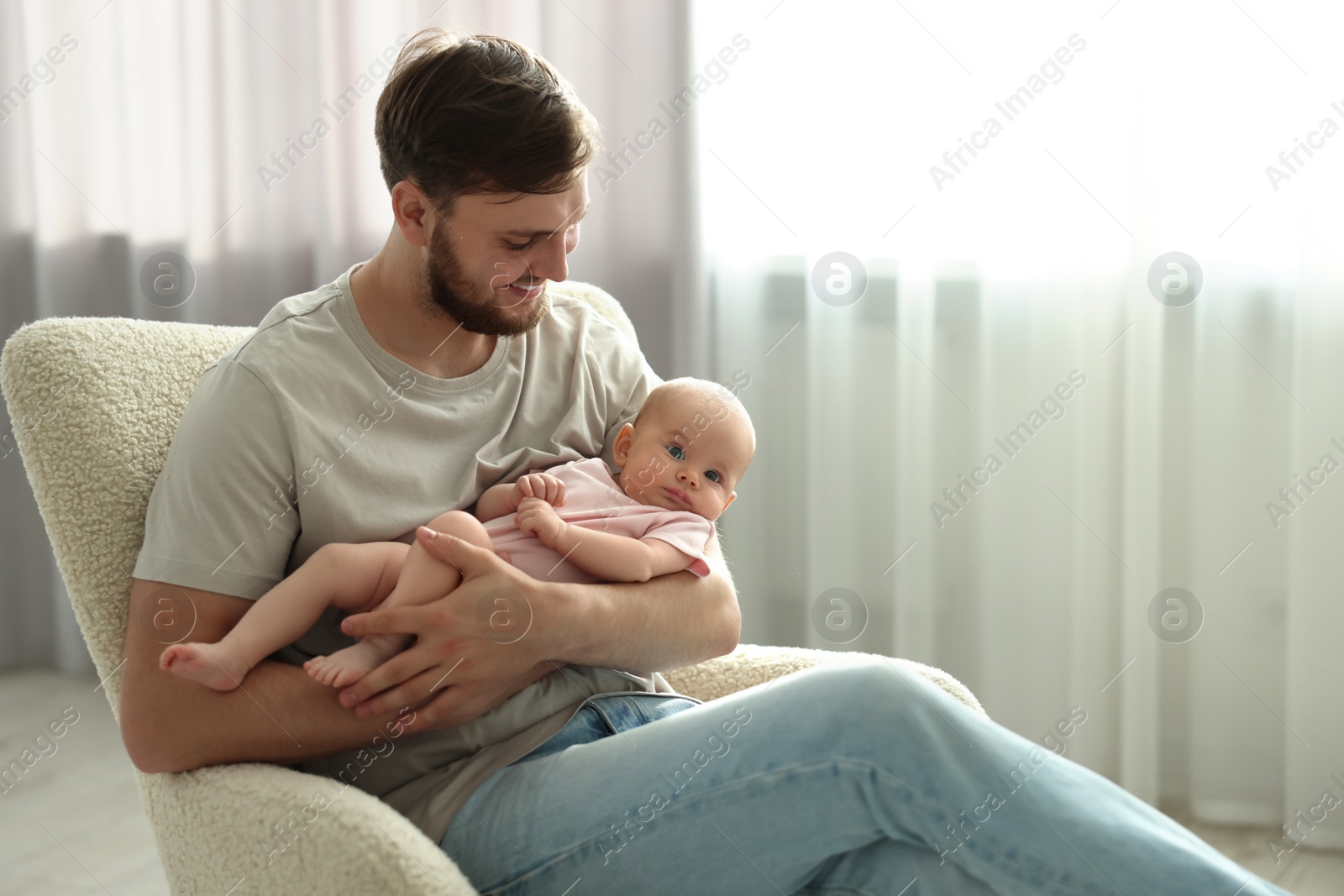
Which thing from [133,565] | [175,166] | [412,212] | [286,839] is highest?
[412,212]

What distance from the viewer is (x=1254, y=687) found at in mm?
1973

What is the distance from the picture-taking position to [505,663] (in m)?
1.07

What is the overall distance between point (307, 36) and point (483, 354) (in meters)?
1.61

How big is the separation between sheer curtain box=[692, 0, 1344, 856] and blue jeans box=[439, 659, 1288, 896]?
1.16 m

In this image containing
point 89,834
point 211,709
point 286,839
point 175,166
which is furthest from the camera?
point 175,166

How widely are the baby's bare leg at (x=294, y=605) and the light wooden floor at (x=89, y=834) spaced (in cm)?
105

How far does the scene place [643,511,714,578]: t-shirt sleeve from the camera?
3.92ft

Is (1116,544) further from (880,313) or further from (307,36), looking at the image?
(307,36)

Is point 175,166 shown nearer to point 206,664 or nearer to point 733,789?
point 206,664

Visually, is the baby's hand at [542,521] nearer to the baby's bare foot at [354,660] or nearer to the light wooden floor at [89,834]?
the baby's bare foot at [354,660]

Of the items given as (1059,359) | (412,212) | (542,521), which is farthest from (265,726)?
(1059,359)

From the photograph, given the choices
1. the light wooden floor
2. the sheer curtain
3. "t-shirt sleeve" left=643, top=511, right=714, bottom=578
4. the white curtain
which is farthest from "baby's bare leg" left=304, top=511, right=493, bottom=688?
the white curtain

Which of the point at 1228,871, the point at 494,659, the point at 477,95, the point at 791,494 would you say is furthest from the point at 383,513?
the point at 791,494

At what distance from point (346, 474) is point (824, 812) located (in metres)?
0.58
